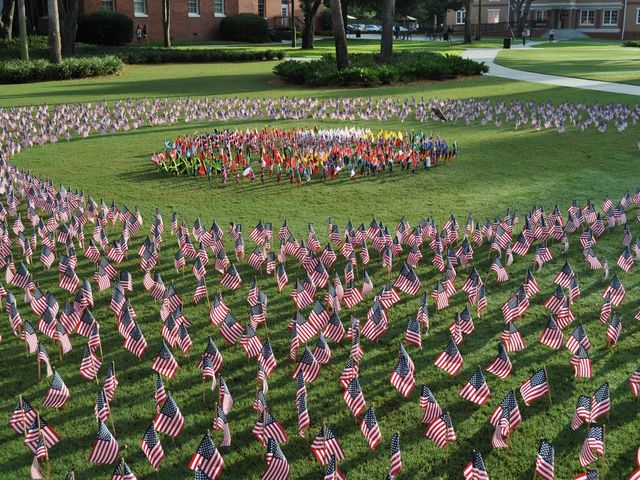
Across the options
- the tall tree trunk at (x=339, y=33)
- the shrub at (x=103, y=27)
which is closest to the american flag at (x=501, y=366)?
the tall tree trunk at (x=339, y=33)

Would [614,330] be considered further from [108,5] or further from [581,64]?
[108,5]

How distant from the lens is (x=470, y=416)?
213 inches

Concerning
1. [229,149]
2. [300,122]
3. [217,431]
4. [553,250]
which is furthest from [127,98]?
[217,431]

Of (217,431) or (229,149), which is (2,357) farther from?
(229,149)

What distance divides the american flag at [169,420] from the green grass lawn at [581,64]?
27.2 meters

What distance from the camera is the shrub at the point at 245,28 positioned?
59219 mm

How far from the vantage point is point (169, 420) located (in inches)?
195

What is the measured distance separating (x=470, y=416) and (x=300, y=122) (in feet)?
48.1

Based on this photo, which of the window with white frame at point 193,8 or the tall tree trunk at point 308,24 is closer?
the tall tree trunk at point 308,24

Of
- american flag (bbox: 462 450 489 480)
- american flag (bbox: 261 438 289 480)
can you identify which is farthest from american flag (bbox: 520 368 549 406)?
american flag (bbox: 261 438 289 480)

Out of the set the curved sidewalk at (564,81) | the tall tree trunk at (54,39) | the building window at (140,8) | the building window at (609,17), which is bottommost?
the curved sidewalk at (564,81)

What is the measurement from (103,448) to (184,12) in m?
59.0

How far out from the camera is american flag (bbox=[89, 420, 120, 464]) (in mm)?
4680

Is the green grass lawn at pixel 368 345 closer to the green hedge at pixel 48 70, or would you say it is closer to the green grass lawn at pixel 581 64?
the green grass lawn at pixel 581 64
